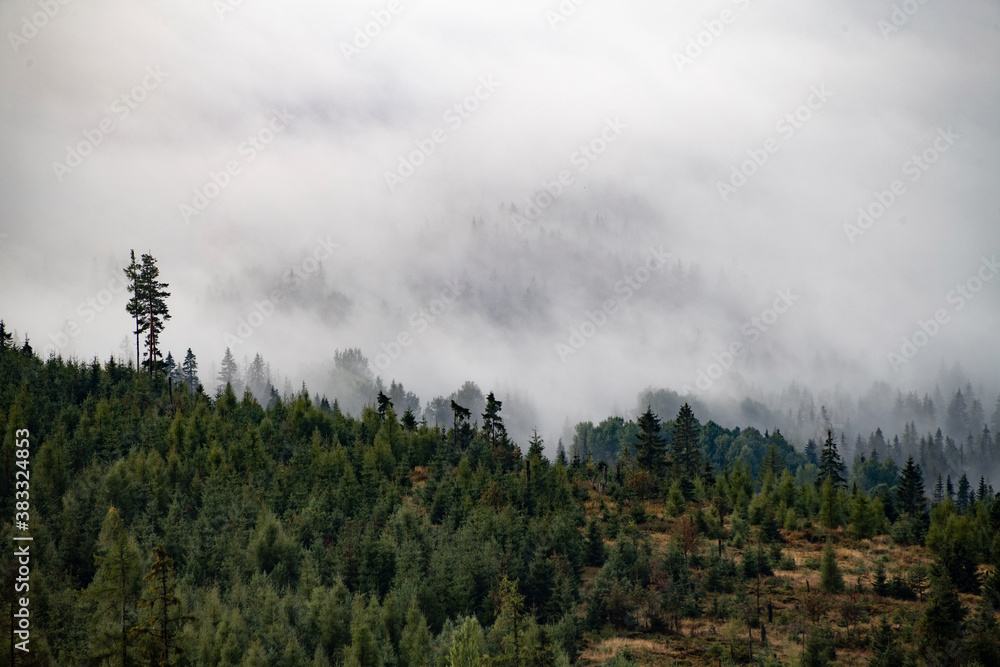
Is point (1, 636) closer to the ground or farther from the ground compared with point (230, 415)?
closer to the ground

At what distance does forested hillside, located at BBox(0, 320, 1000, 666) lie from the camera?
7138 centimetres

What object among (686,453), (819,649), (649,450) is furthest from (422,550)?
(686,453)

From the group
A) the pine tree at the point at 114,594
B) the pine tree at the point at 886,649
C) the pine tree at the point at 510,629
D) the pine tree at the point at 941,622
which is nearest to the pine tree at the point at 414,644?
the pine tree at the point at 510,629

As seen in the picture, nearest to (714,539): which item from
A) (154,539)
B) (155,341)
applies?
(154,539)

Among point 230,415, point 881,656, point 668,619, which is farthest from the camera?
point 230,415

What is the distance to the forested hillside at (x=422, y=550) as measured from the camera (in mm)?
71375

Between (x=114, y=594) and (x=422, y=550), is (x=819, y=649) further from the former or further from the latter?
(x=114, y=594)

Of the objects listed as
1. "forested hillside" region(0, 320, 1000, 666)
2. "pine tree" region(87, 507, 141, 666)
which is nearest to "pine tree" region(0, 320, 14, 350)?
"forested hillside" region(0, 320, 1000, 666)

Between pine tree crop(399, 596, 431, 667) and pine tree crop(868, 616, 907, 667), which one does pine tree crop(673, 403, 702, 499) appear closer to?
pine tree crop(868, 616, 907, 667)

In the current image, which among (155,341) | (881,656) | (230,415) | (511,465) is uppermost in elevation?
(155,341)

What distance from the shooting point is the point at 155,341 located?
127m

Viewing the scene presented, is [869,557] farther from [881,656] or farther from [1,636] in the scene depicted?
[1,636]

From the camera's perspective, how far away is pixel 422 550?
95500 mm

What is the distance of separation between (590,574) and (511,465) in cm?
2852
